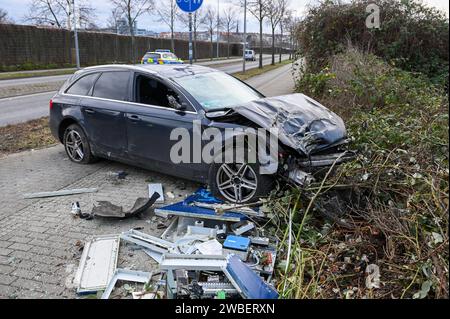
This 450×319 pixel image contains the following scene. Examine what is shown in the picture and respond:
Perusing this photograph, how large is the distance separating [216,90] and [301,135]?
1.63 m

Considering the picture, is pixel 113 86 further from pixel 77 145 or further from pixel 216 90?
pixel 216 90

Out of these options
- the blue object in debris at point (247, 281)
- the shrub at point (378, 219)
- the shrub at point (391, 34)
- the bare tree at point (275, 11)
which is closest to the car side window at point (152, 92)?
the shrub at point (378, 219)

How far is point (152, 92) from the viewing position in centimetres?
526

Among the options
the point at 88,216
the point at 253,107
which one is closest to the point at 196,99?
the point at 253,107

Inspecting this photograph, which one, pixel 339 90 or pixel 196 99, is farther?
pixel 339 90

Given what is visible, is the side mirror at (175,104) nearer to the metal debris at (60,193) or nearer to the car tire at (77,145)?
the metal debris at (60,193)

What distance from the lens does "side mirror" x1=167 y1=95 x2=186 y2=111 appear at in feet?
15.9

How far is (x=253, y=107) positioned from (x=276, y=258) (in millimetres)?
1781

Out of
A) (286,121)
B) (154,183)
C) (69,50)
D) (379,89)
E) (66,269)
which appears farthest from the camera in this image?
(69,50)

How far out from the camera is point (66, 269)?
134 inches

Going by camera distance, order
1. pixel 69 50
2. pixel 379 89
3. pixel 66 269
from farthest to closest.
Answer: pixel 69 50, pixel 379 89, pixel 66 269

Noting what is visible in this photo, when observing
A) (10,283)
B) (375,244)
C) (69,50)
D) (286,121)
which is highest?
(69,50)

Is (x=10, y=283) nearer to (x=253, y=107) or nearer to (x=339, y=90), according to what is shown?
(x=253, y=107)

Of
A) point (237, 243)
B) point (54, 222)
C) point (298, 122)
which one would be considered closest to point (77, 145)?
point (54, 222)
